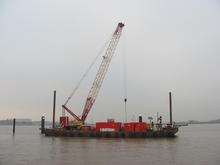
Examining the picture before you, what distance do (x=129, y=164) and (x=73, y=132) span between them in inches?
2035

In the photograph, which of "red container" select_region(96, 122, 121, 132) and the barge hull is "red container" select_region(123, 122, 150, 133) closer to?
the barge hull

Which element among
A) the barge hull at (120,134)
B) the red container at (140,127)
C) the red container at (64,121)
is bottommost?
the barge hull at (120,134)

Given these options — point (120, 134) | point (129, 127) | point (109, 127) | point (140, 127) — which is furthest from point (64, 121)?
point (140, 127)

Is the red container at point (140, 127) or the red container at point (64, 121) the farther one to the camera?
the red container at point (64, 121)

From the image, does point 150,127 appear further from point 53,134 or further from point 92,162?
point 92,162

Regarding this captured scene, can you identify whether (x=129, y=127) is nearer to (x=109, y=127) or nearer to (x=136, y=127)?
(x=136, y=127)

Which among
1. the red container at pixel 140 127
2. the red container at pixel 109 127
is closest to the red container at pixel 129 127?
the red container at pixel 140 127

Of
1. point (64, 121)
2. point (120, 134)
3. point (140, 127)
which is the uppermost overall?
point (64, 121)

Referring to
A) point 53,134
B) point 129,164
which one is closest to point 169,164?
point 129,164

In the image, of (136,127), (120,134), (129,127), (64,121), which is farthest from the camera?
(64,121)

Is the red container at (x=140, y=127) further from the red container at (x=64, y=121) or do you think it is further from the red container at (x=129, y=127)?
the red container at (x=64, y=121)

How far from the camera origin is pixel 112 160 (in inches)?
1608

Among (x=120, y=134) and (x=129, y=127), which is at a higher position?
(x=129, y=127)

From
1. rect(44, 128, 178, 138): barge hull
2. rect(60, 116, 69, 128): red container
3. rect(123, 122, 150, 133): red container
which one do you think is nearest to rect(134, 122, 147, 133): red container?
rect(123, 122, 150, 133): red container
